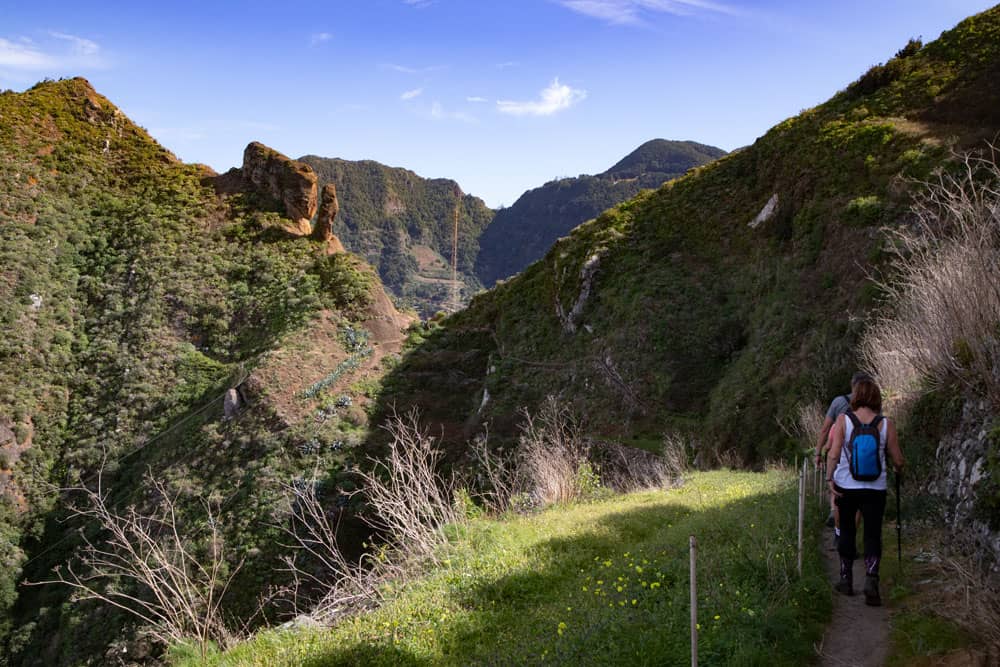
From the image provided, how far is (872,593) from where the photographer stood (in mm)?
4355

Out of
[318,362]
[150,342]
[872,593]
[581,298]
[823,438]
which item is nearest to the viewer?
[872,593]

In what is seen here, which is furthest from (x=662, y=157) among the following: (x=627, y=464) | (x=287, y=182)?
(x=627, y=464)

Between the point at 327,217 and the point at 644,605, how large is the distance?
32387mm

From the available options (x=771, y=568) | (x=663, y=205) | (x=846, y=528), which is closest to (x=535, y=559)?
(x=771, y=568)

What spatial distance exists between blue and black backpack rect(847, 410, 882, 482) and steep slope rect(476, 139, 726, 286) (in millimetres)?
122681

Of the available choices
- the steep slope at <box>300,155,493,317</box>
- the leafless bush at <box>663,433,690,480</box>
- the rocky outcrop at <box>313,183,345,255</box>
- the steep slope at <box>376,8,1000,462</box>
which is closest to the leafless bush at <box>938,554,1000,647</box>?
the leafless bush at <box>663,433,690,480</box>

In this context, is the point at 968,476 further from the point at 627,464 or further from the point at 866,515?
the point at 627,464

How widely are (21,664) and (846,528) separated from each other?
68.6ft

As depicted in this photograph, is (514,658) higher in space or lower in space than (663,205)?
lower

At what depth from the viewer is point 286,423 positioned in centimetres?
2245

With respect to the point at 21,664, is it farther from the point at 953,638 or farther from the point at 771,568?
the point at 953,638

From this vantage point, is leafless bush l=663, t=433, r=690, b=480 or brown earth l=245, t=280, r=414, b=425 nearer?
leafless bush l=663, t=433, r=690, b=480

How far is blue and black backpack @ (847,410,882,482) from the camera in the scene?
Answer: 14.3 ft

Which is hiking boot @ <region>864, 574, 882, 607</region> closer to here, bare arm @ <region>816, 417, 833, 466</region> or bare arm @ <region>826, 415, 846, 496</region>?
bare arm @ <region>826, 415, 846, 496</region>
